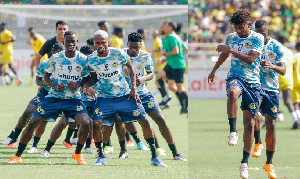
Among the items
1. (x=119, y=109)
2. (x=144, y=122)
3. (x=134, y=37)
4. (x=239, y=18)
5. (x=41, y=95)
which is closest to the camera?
(x=239, y=18)

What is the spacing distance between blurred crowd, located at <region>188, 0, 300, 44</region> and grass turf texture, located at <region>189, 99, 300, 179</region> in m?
15.1

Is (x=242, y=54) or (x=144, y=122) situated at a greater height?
(x=242, y=54)

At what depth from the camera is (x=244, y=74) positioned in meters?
9.73

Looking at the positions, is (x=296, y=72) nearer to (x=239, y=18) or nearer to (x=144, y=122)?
(x=144, y=122)

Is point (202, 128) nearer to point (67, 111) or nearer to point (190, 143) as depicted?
point (190, 143)

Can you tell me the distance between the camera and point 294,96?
1858 cm

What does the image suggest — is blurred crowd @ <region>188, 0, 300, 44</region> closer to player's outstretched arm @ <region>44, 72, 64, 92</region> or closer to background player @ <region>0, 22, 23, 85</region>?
background player @ <region>0, 22, 23, 85</region>

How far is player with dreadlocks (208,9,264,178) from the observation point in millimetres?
9438

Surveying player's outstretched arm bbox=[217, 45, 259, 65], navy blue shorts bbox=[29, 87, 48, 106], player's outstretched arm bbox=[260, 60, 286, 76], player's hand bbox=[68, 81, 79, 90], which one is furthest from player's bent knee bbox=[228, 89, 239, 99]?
navy blue shorts bbox=[29, 87, 48, 106]

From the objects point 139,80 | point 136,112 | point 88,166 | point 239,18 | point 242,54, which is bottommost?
point 88,166

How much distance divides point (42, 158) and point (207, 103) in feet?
53.2

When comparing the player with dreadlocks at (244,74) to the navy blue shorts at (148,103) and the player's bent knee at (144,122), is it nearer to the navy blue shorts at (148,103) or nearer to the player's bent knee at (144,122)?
the player's bent knee at (144,122)

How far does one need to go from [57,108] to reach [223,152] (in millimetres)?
3893

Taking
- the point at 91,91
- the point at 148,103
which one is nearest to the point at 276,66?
the point at 148,103
